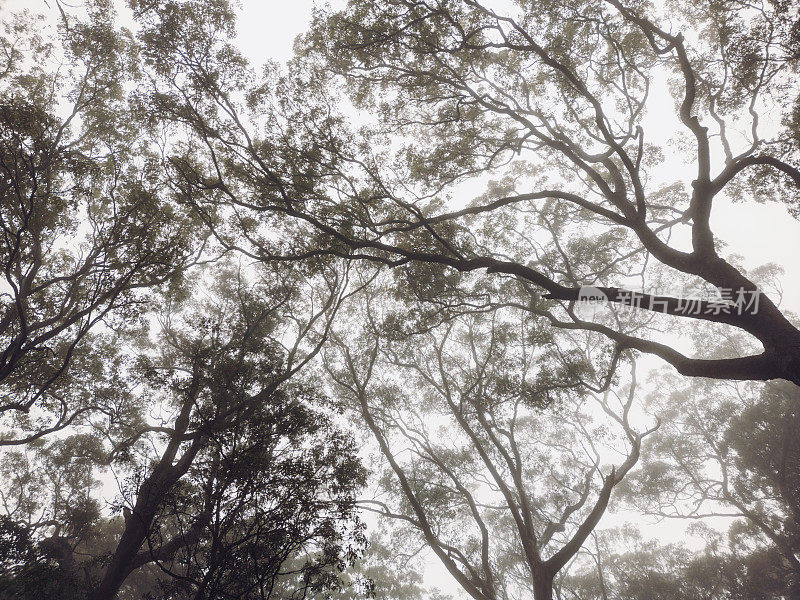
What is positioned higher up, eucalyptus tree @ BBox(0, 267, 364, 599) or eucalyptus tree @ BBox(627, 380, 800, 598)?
eucalyptus tree @ BBox(627, 380, 800, 598)

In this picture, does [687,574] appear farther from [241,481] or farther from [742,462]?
[241,481]

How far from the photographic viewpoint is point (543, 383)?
8.51 metres

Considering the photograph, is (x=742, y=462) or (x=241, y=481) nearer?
(x=241, y=481)

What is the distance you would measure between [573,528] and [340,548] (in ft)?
64.7

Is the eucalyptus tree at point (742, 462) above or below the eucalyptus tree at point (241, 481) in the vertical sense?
above

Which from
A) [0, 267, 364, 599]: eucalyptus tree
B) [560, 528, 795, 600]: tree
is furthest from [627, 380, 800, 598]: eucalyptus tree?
[0, 267, 364, 599]: eucalyptus tree

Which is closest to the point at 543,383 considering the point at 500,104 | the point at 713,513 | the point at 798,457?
the point at 500,104

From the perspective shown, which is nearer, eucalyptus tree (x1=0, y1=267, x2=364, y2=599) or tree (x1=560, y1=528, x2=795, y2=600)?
eucalyptus tree (x1=0, y1=267, x2=364, y2=599)

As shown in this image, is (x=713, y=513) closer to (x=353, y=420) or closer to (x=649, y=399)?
(x=649, y=399)

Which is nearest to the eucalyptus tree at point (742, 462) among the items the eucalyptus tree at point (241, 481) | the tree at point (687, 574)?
the tree at point (687, 574)

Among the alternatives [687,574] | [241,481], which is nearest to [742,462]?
[687,574]

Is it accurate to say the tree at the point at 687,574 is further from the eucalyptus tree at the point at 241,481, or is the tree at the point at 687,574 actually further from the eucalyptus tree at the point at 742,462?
the eucalyptus tree at the point at 241,481

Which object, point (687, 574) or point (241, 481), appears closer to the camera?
point (241, 481)

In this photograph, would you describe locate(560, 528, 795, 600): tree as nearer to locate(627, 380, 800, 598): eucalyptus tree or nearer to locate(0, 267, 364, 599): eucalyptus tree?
locate(627, 380, 800, 598): eucalyptus tree
